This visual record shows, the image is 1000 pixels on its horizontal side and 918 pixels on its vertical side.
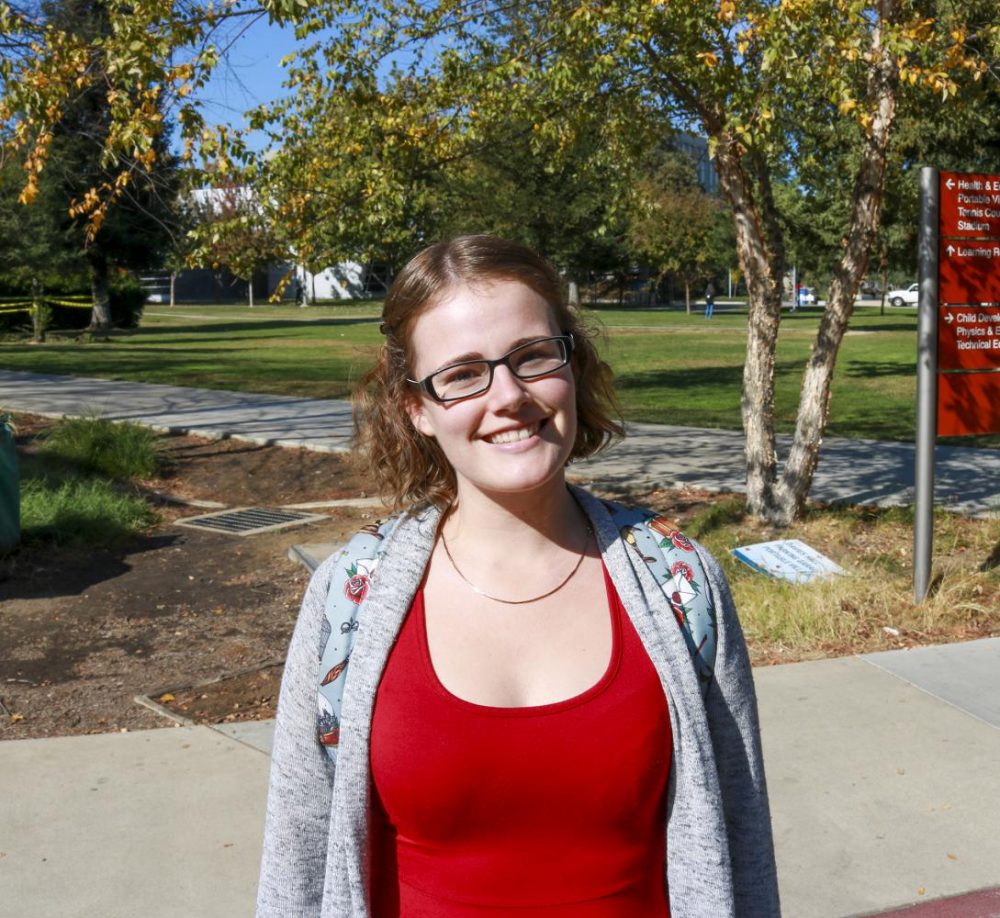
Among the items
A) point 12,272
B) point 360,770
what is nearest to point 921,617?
point 360,770

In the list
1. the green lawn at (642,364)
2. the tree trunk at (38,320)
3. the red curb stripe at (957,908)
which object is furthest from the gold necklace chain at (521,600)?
the tree trunk at (38,320)

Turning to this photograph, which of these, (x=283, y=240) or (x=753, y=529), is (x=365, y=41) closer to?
(x=283, y=240)

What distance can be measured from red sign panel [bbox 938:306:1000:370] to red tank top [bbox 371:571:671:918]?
5.30m

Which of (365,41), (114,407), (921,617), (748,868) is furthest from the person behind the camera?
(114,407)

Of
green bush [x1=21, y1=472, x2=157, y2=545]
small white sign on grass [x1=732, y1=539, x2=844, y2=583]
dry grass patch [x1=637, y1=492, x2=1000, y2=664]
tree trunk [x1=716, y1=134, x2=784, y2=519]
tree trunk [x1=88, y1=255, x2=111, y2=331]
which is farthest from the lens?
tree trunk [x1=88, y1=255, x2=111, y2=331]

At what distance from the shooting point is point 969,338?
664 cm

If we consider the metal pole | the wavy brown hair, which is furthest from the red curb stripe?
the metal pole

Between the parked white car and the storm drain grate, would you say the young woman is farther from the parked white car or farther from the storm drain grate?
the parked white car

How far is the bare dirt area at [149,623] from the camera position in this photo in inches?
210

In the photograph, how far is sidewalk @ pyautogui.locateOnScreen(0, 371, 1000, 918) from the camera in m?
3.61

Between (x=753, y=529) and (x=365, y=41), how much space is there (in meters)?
4.04

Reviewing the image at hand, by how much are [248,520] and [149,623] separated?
2535 mm

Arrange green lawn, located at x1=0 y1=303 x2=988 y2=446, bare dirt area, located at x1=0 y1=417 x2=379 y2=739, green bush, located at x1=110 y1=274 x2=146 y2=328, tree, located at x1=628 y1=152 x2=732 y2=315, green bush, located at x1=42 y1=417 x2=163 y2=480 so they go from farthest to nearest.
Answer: tree, located at x1=628 y1=152 x2=732 y2=315 → green bush, located at x1=110 y1=274 x2=146 y2=328 → green lawn, located at x1=0 y1=303 x2=988 y2=446 → green bush, located at x1=42 y1=417 x2=163 y2=480 → bare dirt area, located at x1=0 y1=417 x2=379 y2=739

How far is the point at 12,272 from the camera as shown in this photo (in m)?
38.9
